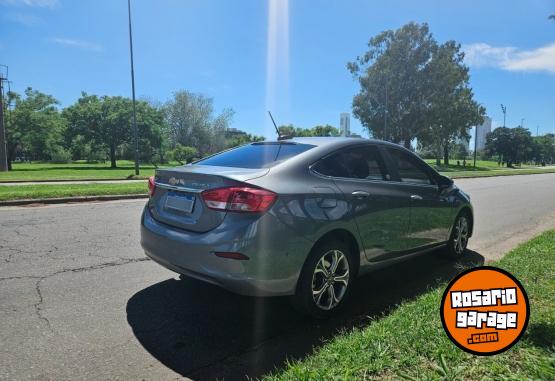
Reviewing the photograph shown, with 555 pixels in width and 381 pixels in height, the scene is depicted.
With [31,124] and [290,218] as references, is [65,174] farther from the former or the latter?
A: [290,218]

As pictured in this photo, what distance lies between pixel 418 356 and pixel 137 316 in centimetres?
234

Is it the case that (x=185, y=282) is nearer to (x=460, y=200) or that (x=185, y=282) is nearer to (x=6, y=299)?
(x=6, y=299)

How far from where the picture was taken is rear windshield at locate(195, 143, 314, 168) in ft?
12.4

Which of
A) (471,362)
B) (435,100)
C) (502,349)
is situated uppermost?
(435,100)

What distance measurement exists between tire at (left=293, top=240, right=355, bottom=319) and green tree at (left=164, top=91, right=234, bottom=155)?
6483 cm

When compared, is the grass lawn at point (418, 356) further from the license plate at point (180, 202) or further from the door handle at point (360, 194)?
the license plate at point (180, 202)

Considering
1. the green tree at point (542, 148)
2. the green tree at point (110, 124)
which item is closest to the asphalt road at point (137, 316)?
the green tree at point (110, 124)

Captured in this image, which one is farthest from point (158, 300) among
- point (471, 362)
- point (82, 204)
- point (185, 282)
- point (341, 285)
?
point (82, 204)

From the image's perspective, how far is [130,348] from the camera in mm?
3033

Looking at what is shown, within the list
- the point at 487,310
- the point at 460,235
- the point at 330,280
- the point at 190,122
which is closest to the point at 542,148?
the point at 190,122

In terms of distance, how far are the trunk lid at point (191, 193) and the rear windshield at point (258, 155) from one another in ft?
0.72

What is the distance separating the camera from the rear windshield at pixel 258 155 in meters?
3.79

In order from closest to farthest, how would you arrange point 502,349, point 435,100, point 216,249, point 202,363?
point 502,349, point 202,363, point 216,249, point 435,100

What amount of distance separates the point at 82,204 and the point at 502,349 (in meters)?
10.8
